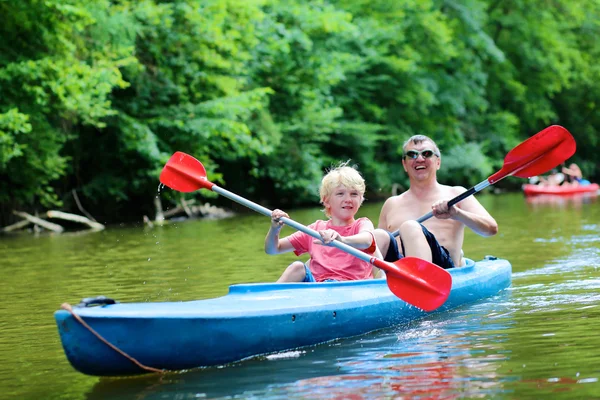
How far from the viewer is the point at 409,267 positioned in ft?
19.6

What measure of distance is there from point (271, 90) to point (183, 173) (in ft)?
47.9

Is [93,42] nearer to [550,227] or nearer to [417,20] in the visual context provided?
[550,227]

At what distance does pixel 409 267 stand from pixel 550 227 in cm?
882

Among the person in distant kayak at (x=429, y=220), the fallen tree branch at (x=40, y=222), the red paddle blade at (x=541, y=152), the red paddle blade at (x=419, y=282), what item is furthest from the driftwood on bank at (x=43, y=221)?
the red paddle blade at (x=419, y=282)

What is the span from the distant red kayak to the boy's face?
21156 mm

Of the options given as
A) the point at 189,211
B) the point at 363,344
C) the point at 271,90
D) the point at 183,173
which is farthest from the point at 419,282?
the point at 271,90

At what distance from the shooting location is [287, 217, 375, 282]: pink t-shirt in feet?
20.9

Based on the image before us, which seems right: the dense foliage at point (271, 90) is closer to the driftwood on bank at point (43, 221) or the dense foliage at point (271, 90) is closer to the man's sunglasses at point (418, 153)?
the driftwood on bank at point (43, 221)

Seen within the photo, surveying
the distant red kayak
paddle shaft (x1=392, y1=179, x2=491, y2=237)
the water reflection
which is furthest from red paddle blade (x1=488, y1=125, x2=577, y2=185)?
the distant red kayak

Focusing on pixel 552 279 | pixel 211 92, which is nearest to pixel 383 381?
pixel 552 279

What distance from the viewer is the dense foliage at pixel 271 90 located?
17.6m

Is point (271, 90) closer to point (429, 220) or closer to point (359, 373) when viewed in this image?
point (429, 220)

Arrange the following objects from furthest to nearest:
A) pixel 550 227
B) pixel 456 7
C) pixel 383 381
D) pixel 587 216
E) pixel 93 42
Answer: pixel 456 7 < pixel 93 42 < pixel 587 216 < pixel 550 227 < pixel 383 381

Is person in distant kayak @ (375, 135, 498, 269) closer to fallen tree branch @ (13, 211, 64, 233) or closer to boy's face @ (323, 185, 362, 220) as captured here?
boy's face @ (323, 185, 362, 220)
